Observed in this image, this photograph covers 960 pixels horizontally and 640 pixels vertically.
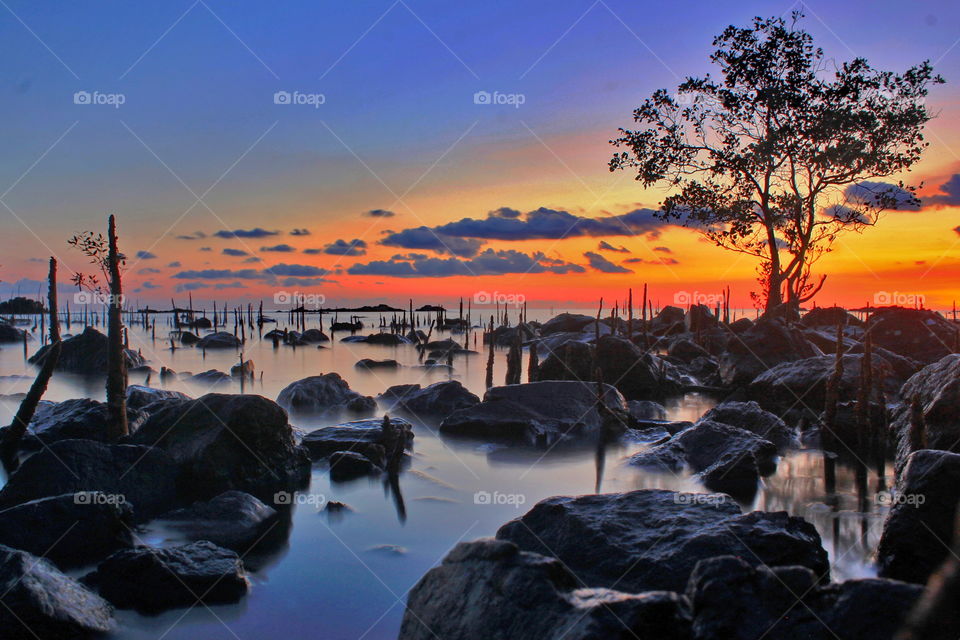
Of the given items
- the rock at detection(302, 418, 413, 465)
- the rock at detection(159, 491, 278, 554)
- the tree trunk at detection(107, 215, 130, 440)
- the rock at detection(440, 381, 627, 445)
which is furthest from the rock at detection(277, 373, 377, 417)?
the rock at detection(159, 491, 278, 554)

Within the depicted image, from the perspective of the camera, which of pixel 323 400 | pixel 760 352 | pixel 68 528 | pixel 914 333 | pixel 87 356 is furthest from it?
pixel 87 356

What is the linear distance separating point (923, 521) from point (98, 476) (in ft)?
41.7

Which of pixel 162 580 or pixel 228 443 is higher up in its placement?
pixel 228 443

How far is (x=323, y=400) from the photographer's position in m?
23.8

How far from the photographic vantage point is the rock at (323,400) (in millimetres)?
23156

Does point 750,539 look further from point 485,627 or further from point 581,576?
point 485,627

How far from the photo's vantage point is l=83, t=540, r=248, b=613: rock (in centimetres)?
806

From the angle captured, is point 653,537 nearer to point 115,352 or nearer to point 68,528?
point 68,528

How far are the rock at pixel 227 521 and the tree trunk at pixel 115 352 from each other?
5.05m

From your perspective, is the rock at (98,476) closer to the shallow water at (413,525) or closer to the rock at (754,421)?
the shallow water at (413,525)

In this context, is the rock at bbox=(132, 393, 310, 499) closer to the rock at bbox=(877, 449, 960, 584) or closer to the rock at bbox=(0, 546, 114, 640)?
the rock at bbox=(0, 546, 114, 640)

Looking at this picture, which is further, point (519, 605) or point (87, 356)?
point (87, 356)

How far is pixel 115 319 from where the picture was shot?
1489cm

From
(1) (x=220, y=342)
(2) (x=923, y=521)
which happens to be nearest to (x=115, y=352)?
(2) (x=923, y=521)
